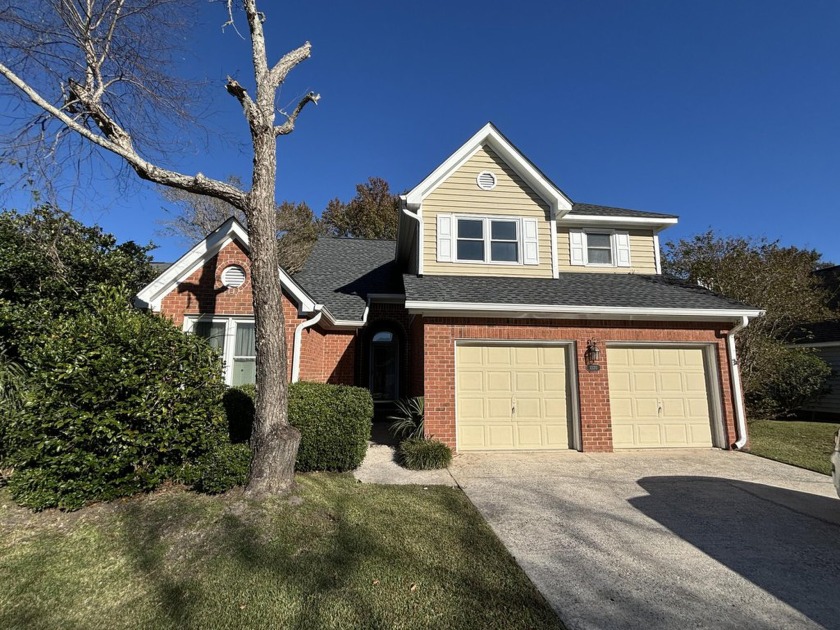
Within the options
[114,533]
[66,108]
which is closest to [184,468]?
[114,533]

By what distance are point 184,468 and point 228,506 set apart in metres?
1.08

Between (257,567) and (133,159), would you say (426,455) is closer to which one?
(257,567)

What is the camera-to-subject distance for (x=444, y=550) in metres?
4.09

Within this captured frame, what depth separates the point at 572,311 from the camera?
8.58m

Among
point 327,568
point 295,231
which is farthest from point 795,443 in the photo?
point 295,231

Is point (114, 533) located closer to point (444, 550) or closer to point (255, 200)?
point (444, 550)

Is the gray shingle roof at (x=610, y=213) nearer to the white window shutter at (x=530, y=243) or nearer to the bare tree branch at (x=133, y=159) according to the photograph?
the white window shutter at (x=530, y=243)

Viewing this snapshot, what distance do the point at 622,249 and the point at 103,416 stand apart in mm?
12277

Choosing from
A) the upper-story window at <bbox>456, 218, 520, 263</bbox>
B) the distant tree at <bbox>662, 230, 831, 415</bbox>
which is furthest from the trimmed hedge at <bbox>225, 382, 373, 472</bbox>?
the distant tree at <bbox>662, 230, 831, 415</bbox>

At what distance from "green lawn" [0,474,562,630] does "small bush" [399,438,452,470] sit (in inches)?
80.0

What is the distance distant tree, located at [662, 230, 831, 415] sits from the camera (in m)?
12.5

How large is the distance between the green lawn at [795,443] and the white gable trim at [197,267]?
33.5 feet

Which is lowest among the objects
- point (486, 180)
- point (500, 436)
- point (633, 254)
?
point (500, 436)

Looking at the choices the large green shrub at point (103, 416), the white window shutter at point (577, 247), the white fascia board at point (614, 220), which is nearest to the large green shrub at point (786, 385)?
the white fascia board at point (614, 220)
